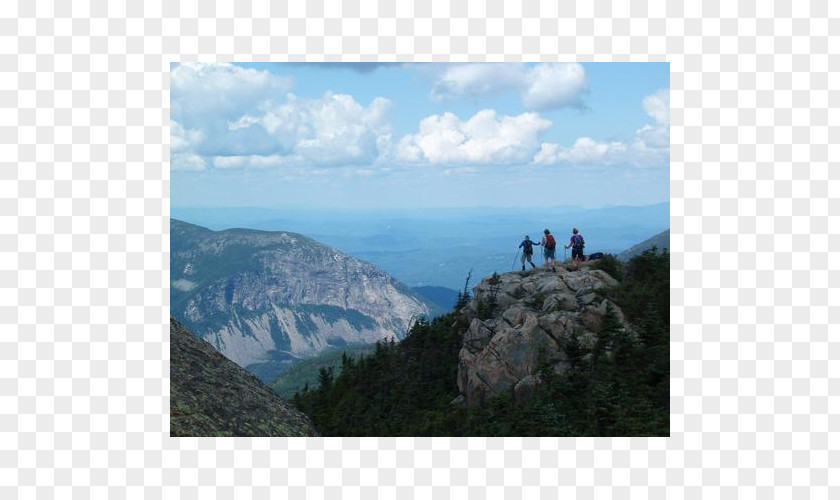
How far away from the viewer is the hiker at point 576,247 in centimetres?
3812

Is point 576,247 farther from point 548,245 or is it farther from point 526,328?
point 526,328

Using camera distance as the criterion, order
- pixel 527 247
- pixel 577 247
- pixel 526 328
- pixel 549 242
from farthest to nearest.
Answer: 1. pixel 527 247
2. pixel 577 247
3. pixel 549 242
4. pixel 526 328

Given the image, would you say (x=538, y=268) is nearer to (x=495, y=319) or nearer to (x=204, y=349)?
(x=495, y=319)

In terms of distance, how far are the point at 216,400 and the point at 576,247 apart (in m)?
23.1

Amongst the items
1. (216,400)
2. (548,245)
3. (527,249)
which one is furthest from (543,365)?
(216,400)

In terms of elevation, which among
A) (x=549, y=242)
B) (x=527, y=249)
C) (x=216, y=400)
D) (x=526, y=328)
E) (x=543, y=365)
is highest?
(x=549, y=242)

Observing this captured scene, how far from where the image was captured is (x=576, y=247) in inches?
1534

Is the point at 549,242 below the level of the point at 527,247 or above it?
above

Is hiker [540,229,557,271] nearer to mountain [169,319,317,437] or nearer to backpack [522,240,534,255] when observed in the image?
backpack [522,240,534,255]

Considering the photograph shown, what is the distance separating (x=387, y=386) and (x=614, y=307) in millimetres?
18746

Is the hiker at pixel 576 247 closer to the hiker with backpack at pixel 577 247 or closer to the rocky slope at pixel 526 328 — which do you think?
the hiker with backpack at pixel 577 247

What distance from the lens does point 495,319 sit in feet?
122

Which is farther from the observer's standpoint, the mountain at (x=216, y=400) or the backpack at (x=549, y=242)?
the backpack at (x=549, y=242)

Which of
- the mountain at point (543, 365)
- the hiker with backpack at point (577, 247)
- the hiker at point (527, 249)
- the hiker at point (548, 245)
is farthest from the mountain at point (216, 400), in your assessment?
the hiker with backpack at point (577, 247)
